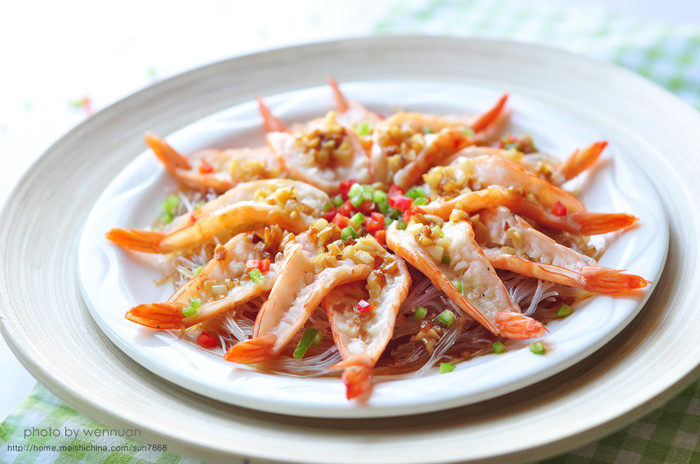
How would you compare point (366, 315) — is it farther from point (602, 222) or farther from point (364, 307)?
point (602, 222)

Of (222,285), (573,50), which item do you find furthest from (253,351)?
(573,50)

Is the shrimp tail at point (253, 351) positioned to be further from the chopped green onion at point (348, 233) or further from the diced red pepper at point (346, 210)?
the diced red pepper at point (346, 210)

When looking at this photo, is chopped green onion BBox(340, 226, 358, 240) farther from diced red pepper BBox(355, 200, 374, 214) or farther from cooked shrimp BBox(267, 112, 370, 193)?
cooked shrimp BBox(267, 112, 370, 193)

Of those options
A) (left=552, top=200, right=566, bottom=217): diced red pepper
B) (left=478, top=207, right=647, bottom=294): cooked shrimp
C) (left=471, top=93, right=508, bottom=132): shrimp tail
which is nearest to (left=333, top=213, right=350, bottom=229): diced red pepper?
(left=478, top=207, right=647, bottom=294): cooked shrimp

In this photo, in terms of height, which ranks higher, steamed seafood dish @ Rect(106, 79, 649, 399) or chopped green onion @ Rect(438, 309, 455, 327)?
steamed seafood dish @ Rect(106, 79, 649, 399)

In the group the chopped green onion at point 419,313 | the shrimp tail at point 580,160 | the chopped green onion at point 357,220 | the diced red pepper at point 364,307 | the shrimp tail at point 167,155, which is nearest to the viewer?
the diced red pepper at point 364,307

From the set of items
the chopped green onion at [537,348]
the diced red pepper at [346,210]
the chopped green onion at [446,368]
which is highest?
the diced red pepper at [346,210]

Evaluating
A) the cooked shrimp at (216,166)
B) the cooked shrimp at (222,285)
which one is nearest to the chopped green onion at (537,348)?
the cooked shrimp at (222,285)
